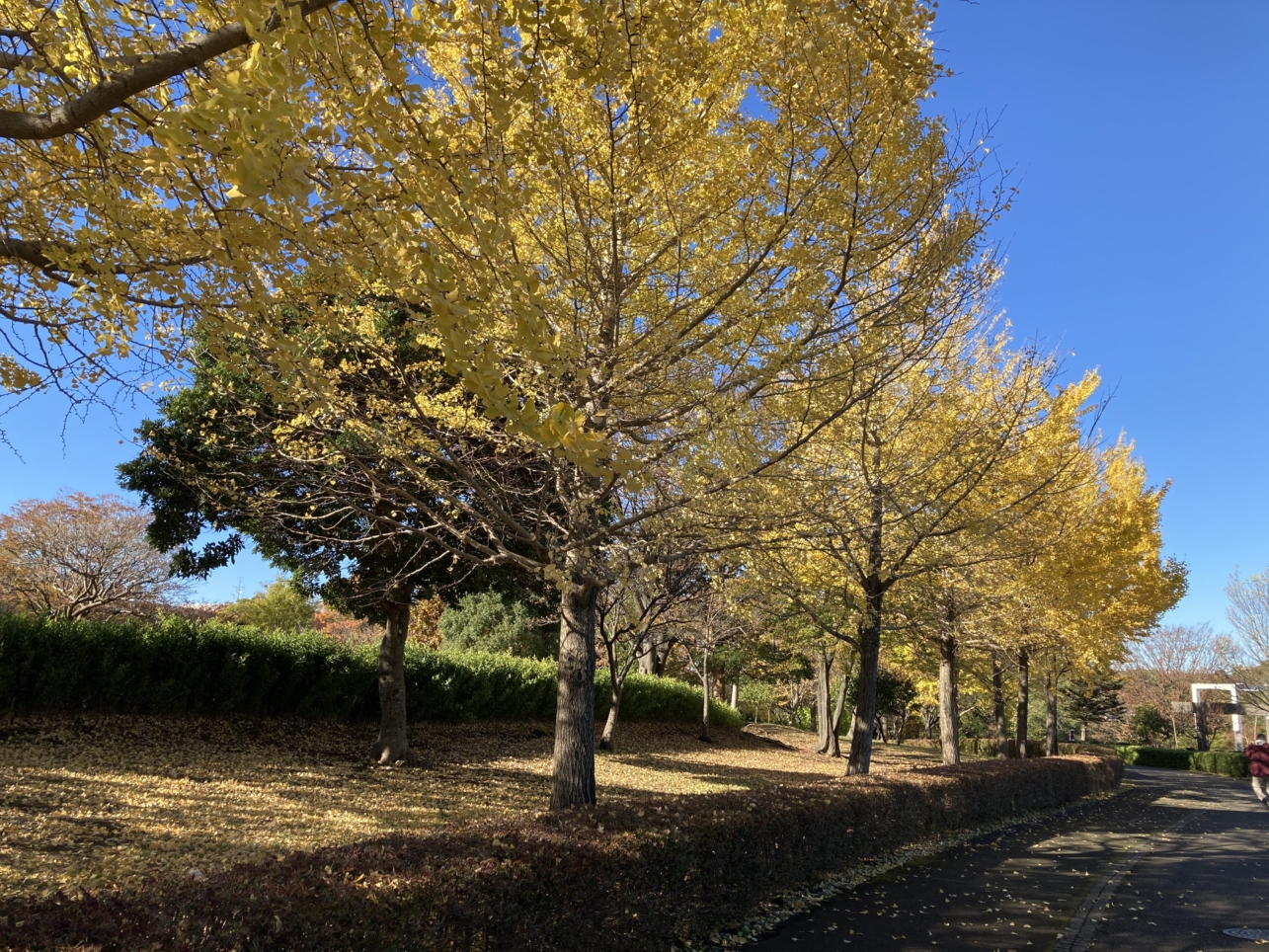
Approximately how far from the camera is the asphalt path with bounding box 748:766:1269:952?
509 centimetres

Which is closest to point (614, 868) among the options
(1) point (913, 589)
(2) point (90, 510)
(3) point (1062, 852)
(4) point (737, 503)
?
(4) point (737, 503)

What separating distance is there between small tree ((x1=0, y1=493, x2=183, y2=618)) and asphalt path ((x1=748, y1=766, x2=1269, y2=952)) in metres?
24.8

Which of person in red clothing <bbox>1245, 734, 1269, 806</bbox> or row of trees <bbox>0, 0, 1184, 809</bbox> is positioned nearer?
row of trees <bbox>0, 0, 1184, 809</bbox>

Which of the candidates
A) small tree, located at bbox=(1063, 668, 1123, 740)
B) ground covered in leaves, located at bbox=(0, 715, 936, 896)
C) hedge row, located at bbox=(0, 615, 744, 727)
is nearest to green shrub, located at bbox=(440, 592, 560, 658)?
hedge row, located at bbox=(0, 615, 744, 727)

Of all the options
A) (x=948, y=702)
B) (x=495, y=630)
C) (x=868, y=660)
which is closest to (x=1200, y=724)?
(x=948, y=702)

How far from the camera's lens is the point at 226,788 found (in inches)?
324

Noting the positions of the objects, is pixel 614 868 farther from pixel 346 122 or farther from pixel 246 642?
pixel 246 642

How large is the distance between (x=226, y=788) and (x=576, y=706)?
480 centimetres

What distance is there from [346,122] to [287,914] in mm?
3611

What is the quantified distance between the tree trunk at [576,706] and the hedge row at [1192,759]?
3086 cm

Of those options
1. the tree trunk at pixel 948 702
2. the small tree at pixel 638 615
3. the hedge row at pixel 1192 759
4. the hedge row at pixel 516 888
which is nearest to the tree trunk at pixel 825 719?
the small tree at pixel 638 615

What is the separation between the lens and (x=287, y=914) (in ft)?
8.69

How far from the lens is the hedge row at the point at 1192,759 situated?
89.6 ft

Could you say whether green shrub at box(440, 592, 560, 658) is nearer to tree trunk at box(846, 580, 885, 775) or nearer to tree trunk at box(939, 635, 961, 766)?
tree trunk at box(939, 635, 961, 766)
